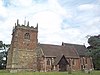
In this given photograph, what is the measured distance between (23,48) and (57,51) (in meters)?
12.1

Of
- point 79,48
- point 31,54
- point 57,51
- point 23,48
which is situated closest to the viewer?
point 23,48

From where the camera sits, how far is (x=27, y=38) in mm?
63188

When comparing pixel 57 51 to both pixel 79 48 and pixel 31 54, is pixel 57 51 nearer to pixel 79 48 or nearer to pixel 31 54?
pixel 31 54

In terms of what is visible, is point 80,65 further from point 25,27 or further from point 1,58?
point 1,58

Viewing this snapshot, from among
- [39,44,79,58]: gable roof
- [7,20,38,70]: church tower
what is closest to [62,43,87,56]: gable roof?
[39,44,79,58]: gable roof

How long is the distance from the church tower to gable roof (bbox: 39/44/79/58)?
3.88m

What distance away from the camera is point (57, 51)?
6738cm

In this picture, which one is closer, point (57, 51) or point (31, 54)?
point (31, 54)

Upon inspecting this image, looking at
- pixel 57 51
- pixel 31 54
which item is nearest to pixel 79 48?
pixel 57 51

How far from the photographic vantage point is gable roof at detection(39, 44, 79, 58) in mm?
Answer: 64562

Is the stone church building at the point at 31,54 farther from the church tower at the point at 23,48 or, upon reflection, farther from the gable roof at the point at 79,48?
the gable roof at the point at 79,48

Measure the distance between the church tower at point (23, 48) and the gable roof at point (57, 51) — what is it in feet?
12.7

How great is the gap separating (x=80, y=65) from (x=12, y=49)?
82.0 ft

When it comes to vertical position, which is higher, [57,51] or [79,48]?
[79,48]
